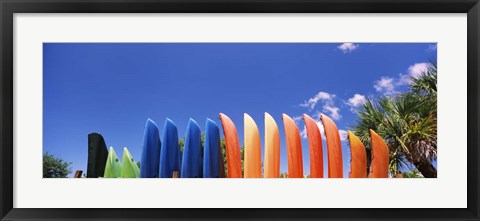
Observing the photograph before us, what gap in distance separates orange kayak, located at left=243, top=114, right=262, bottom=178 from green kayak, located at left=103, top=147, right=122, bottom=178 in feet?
2.35

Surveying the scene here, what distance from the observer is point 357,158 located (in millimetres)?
3082

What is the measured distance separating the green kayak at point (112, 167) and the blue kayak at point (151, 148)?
0.48ft

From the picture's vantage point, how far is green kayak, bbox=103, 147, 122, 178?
10.1ft

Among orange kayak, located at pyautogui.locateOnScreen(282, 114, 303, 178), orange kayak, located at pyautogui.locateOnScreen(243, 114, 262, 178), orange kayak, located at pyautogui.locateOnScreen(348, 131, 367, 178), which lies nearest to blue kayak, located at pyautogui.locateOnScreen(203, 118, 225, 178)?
orange kayak, located at pyautogui.locateOnScreen(243, 114, 262, 178)

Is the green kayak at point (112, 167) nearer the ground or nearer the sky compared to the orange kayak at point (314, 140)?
nearer the ground

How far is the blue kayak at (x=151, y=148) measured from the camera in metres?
3.07

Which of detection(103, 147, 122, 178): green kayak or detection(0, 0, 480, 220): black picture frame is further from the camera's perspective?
detection(103, 147, 122, 178): green kayak

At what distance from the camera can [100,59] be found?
312 cm

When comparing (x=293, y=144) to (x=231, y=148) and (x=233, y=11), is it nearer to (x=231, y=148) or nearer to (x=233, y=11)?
(x=231, y=148)

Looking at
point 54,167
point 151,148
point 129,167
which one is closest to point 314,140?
point 151,148

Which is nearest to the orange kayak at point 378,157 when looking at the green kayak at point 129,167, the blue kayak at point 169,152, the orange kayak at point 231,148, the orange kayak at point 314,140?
the orange kayak at point 314,140

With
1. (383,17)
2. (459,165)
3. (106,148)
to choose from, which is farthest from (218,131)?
(459,165)

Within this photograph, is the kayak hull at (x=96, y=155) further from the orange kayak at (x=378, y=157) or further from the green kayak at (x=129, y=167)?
the orange kayak at (x=378, y=157)

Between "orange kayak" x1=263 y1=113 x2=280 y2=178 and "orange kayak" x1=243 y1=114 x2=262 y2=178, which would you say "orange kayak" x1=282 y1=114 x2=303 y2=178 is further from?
"orange kayak" x1=243 y1=114 x2=262 y2=178
